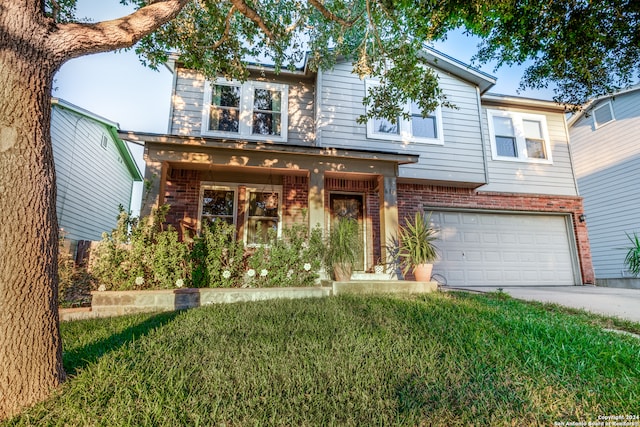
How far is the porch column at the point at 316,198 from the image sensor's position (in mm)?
6062

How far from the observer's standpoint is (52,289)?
6.73 ft

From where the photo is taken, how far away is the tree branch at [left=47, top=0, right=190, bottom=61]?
7.17ft

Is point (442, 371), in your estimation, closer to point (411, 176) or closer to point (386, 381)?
point (386, 381)

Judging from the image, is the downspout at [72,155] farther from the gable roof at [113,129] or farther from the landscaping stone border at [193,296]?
the landscaping stone border at [193,296]

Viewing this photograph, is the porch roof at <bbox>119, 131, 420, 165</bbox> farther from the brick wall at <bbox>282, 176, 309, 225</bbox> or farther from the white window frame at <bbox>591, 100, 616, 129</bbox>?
the white window frame at <bbox>591, 100, 616, 129</bbox>

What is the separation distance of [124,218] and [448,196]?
293 inches

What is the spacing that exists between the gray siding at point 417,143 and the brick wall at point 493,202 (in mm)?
461

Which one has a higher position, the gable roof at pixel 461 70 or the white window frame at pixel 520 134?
the gable roof at pixel 461 70

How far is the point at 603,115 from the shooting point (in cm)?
1166

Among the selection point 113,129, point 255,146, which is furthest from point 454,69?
point 113,129

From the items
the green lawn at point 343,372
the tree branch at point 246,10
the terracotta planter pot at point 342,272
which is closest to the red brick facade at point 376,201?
the terracotta planter pot at point 342,272

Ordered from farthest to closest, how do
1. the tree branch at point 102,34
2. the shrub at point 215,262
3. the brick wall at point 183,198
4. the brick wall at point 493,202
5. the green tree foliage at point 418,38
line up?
the brick wall at point 493,202
the brick wall at point 183,198
the shrub at point 215,262
the green tree foliage at point 418,38
the tree branch at point 102,34

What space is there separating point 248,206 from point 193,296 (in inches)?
140

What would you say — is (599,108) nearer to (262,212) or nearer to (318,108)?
(318,108)
